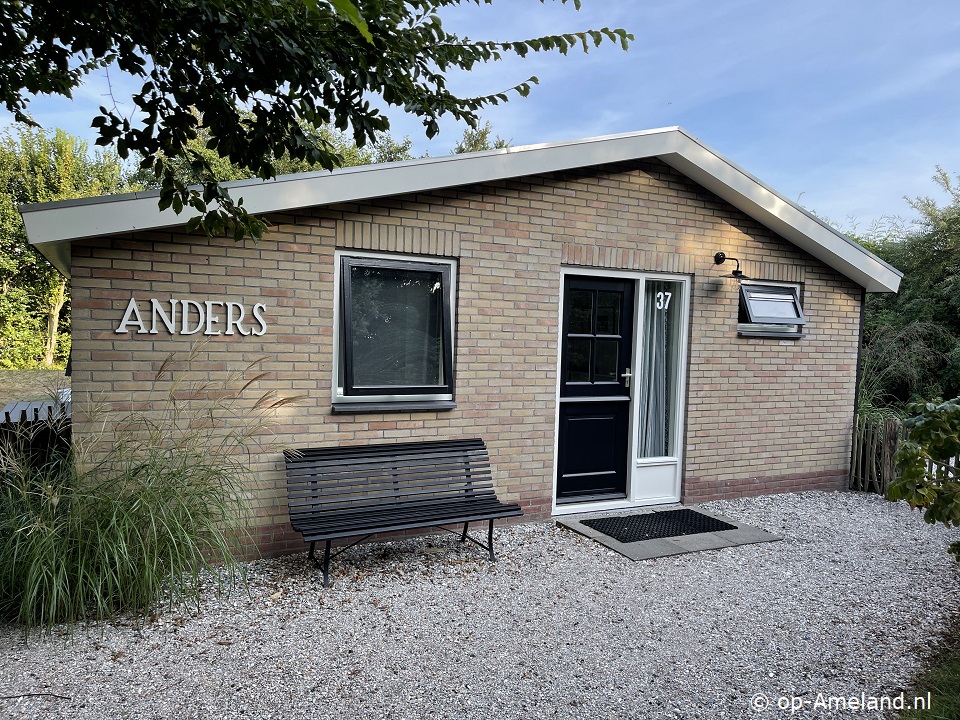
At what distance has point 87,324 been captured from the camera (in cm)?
460

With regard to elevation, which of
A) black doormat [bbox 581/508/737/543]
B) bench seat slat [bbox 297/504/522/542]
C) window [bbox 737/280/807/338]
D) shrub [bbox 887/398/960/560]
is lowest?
black doormat [bbox 581/508/737/543]

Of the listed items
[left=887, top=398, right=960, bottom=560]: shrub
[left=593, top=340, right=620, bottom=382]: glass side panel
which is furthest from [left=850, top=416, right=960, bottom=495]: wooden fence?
[left=887, top=398, right=960, bottom=560]: shrub

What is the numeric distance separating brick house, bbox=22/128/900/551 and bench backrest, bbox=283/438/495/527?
8.2 inches

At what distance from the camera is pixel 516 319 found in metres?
6.10

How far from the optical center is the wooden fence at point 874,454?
25.6ft

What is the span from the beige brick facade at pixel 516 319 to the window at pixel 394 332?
0.41ft

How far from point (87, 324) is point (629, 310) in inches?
191

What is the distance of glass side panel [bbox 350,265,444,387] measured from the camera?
553 centimetres

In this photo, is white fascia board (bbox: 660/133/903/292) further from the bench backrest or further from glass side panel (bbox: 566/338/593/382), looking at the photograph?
the bench backrest

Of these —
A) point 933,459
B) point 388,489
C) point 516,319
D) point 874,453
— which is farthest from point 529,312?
point 874,453

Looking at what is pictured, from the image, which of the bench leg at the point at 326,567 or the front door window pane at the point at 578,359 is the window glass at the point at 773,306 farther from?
the bench leg at the point at 326,567

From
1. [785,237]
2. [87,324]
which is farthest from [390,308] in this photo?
[785,237]

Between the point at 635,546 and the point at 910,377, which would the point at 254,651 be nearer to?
the point at 635,546

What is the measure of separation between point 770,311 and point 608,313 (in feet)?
6.80
